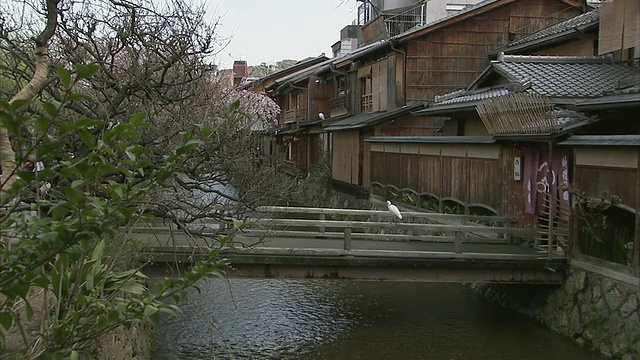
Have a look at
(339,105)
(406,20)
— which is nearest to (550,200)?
(339,105)

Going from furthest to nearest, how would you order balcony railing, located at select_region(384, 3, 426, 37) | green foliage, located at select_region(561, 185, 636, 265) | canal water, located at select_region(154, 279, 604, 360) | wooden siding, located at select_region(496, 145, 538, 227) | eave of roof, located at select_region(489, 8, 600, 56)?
balcony railing, located at select_region(384, 3, 426, 37) → eave of roof, located at select_region(489, 8, 600, 56) → wooden siding, located at select_region(496, 145, 538, 227) → canal water, located at select_region(154, 279, 604, 360) → green foliage, located at select_region(561, 185, 636, 265)

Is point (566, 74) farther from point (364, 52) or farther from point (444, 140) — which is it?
point (364, 52)

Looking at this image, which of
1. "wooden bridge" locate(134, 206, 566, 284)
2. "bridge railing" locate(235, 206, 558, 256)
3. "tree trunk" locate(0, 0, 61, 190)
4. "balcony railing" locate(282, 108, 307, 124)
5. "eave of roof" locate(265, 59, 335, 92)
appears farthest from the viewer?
"balcony railing" locate(282, 108, 307, 124)

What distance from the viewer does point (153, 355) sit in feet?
33.2

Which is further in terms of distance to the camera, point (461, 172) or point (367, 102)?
point (367, 102)

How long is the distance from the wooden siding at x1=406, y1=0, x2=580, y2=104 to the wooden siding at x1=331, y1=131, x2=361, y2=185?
2737mm

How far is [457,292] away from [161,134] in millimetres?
8069

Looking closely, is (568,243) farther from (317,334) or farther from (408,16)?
(408,16)

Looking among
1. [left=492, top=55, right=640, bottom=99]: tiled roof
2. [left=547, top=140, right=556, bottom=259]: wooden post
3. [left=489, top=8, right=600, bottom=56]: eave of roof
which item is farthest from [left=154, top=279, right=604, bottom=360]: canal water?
[left=489, top=8, right=600, bottom=56]: eave of roof

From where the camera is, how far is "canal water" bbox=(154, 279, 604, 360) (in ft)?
33.9

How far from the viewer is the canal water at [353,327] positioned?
10344mm

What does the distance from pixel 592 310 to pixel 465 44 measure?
16.0 m

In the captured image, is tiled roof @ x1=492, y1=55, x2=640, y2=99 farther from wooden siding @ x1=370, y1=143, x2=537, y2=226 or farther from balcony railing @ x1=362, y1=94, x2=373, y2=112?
balcony railing @ x1=362, y1=94, x2=373, y2=112

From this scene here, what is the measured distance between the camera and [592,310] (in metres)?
10.3
